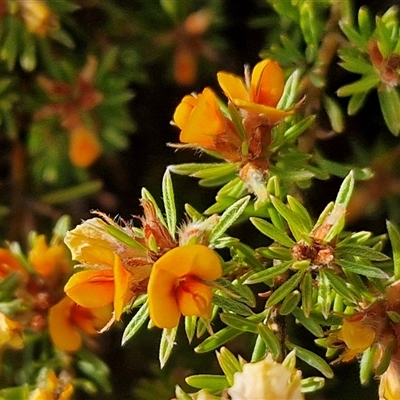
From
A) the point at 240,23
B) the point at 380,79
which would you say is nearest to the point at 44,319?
the point at 380,79

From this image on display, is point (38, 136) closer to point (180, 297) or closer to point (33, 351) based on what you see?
point (33, 351)

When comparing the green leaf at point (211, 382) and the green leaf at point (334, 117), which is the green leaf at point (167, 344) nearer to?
the green leaf at point (211, 382)

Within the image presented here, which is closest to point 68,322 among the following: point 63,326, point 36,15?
point 63,326

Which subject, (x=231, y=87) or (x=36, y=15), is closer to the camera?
(x=231, y=87)

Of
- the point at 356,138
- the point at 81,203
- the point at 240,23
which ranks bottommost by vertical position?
the point at 81,203

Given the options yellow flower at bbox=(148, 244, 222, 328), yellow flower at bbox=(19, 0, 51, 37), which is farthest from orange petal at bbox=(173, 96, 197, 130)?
yellow flower at bbox=(19, 0, 51, 37)

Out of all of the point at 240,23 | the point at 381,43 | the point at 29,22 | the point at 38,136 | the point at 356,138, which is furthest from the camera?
the point at 240,23

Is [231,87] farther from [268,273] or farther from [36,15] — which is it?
[36,15]
